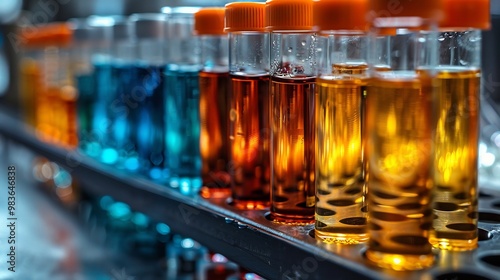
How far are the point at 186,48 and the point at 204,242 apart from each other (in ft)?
1.57

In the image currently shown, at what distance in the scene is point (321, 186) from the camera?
35.0 inches

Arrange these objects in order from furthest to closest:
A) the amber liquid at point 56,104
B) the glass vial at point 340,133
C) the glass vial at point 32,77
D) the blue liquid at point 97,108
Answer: the glass vial at point 32,77, the amber liquid at point 56,104, the blue liquid at point 97,108, the glass vial at point 340,133

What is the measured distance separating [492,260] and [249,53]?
514 millimetres

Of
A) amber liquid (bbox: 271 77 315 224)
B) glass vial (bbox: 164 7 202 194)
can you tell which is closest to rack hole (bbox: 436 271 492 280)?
amber liquid (bbox: 271 77 315 224)

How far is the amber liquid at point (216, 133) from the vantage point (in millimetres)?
1215

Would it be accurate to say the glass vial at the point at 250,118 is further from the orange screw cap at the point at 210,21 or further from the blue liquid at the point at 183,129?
the blue liquid at the point at 183,129

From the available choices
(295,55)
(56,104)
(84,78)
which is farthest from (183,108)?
(56,104)

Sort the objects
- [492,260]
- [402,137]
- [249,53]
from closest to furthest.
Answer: [402,137]
[492,260]
[249,53]

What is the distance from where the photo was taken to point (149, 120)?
4.99 feet

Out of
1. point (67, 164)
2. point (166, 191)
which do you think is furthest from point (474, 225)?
point (67, 164)

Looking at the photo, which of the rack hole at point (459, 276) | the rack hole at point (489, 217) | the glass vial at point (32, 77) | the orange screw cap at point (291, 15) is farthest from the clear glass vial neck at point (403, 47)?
the glass vial at point (32, 77)

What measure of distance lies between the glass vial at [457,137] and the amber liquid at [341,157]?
11 cm

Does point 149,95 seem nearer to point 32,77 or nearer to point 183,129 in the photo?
point 183,129

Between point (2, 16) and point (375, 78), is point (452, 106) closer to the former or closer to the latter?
point (375, 78)
